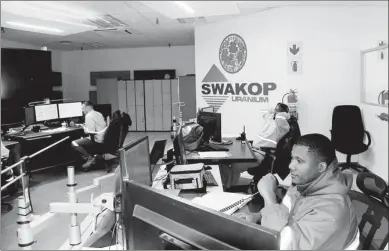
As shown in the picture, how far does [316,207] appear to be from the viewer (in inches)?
46.5

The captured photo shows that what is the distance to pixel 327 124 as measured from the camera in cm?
152

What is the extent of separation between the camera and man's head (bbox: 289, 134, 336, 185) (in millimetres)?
1343

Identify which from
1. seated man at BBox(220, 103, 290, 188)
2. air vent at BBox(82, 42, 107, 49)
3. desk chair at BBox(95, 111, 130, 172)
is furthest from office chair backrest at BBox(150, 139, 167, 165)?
air vent at BBox(82, 42, 107, 49)

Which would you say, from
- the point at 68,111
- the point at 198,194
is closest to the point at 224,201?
the point at 198,194

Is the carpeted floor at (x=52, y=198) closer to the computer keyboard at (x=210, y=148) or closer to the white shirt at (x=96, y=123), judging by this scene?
the white shirt at (x=96, y=123)

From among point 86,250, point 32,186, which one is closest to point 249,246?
point 86,250

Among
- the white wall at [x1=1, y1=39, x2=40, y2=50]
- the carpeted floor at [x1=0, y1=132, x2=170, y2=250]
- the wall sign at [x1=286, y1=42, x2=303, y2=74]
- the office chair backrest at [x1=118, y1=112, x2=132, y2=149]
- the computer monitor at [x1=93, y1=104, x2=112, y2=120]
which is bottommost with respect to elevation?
the carpeted floor at [x1=0, y1=132, x2=170, y2=250]

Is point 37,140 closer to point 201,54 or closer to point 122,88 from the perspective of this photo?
point 122,88

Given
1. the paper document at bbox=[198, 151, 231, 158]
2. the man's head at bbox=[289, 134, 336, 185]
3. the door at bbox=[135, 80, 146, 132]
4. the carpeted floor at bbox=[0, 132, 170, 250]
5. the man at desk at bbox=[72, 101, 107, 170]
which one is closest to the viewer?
the man's head at bbox=[289, 134, 336, 185]

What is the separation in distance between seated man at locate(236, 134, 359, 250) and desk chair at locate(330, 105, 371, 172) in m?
0.10

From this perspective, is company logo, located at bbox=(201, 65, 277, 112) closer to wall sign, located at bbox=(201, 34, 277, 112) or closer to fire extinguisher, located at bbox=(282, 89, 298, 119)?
wall sign, located at bbox=(201, 34, 277, 112)

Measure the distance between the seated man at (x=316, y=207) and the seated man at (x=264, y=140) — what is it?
1.78ft

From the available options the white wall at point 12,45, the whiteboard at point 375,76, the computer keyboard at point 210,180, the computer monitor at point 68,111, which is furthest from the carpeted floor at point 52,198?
the whiteboard at point 375,76

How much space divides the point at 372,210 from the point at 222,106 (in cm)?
136
